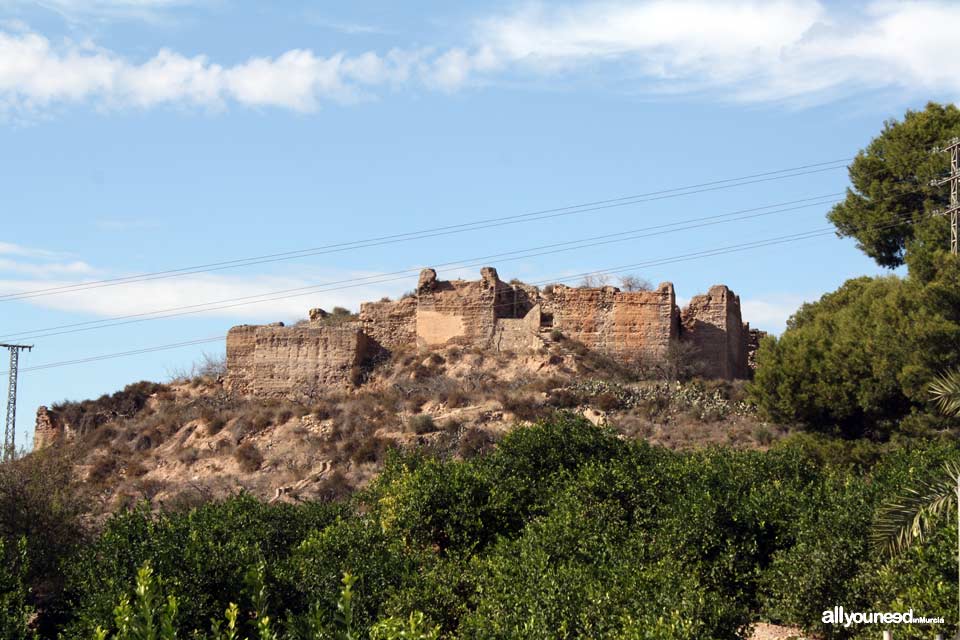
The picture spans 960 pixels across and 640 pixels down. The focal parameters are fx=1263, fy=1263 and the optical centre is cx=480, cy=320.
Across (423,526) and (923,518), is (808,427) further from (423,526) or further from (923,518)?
(923,518)

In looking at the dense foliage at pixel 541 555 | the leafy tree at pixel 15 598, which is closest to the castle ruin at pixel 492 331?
the dense foliage at pixel 541 555

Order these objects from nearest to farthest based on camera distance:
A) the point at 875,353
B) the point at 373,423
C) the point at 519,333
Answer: the point at 875,353 < the point at 373,423 < the point at 519,333

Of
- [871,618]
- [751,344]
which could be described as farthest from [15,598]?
[751,344]

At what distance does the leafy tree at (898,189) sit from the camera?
3744 cm

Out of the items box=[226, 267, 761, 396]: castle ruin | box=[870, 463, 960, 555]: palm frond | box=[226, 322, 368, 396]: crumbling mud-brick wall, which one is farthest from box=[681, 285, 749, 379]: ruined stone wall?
box=[870, 463, 960, 555]: palm frond

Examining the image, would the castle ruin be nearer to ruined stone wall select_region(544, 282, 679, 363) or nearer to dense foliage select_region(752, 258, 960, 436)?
ruined stone wall select_region(544, 282, 679, 363)

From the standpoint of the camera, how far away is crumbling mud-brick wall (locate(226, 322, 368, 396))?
126 ft

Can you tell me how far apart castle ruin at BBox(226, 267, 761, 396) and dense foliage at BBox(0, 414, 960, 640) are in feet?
40.2

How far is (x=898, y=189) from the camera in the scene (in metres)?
38.5

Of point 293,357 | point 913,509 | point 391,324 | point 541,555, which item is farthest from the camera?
point 391,324

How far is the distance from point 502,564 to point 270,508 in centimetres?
621

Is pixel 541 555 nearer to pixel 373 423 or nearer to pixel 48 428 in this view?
pixel 373 423

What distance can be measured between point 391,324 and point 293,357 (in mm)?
3203

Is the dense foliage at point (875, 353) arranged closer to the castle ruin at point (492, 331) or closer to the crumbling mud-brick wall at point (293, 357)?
the castle ruin at point (492, 331)
